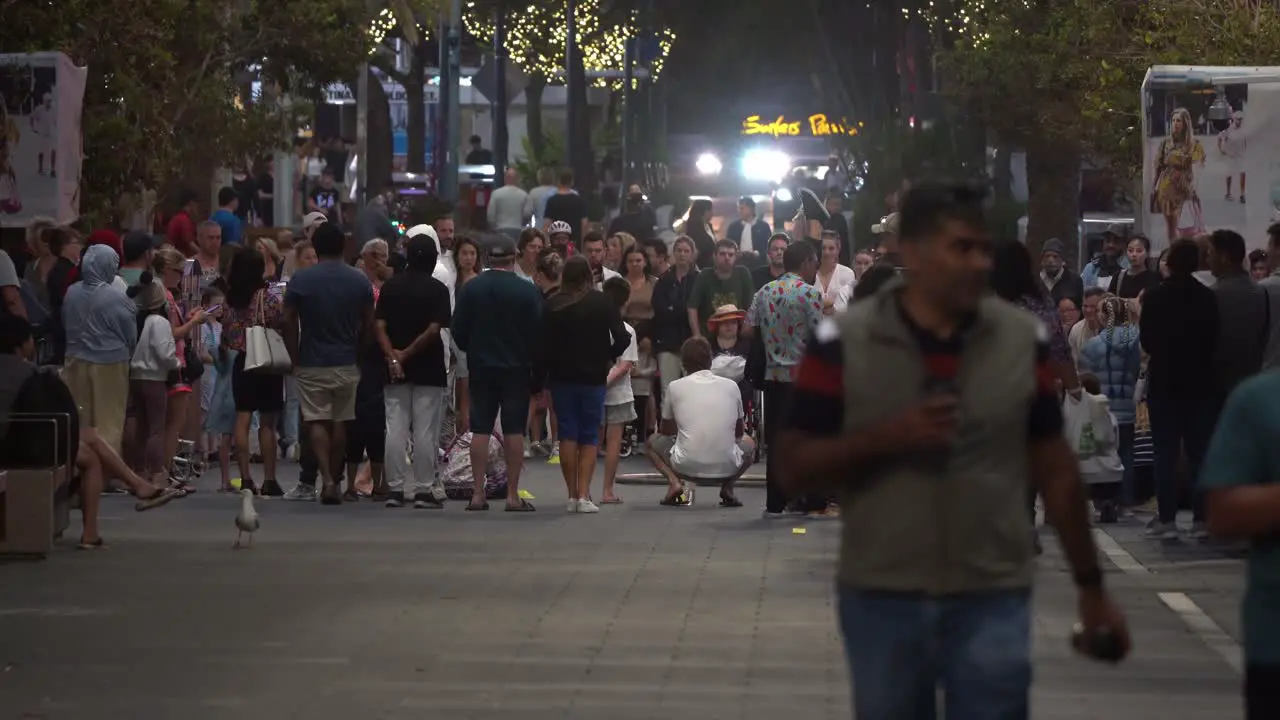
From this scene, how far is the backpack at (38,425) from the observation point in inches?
555

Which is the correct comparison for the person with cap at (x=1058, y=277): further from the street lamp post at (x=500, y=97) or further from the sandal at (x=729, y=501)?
the street lamp post at (x=500, y=97)

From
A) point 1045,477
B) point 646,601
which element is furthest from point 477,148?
point 1045,477

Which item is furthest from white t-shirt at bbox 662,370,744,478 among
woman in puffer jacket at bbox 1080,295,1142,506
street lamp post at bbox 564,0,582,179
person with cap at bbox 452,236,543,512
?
street lamp post at bbox 564,0,582,179

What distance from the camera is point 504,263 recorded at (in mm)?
17438

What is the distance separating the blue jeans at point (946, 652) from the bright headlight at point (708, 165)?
54.4 meters

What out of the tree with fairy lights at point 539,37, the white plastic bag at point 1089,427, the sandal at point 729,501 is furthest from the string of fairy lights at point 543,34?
the white plastic bag at point 1089,427

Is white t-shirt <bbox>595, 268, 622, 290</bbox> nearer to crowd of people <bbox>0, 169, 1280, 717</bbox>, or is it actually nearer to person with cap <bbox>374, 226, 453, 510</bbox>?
crowd of people <bbox>0, 169, 1280, 717</bbox>


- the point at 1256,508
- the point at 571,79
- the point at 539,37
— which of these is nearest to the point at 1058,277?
the point at 1256,508

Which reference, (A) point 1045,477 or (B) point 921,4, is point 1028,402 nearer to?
(A) point 1045,477

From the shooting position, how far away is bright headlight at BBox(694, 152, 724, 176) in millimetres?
59719

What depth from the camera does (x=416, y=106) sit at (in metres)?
56.8

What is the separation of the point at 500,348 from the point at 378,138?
35347 mm

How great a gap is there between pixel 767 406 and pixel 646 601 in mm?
5112

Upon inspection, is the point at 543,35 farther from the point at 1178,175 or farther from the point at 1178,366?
the point at 1178,366
